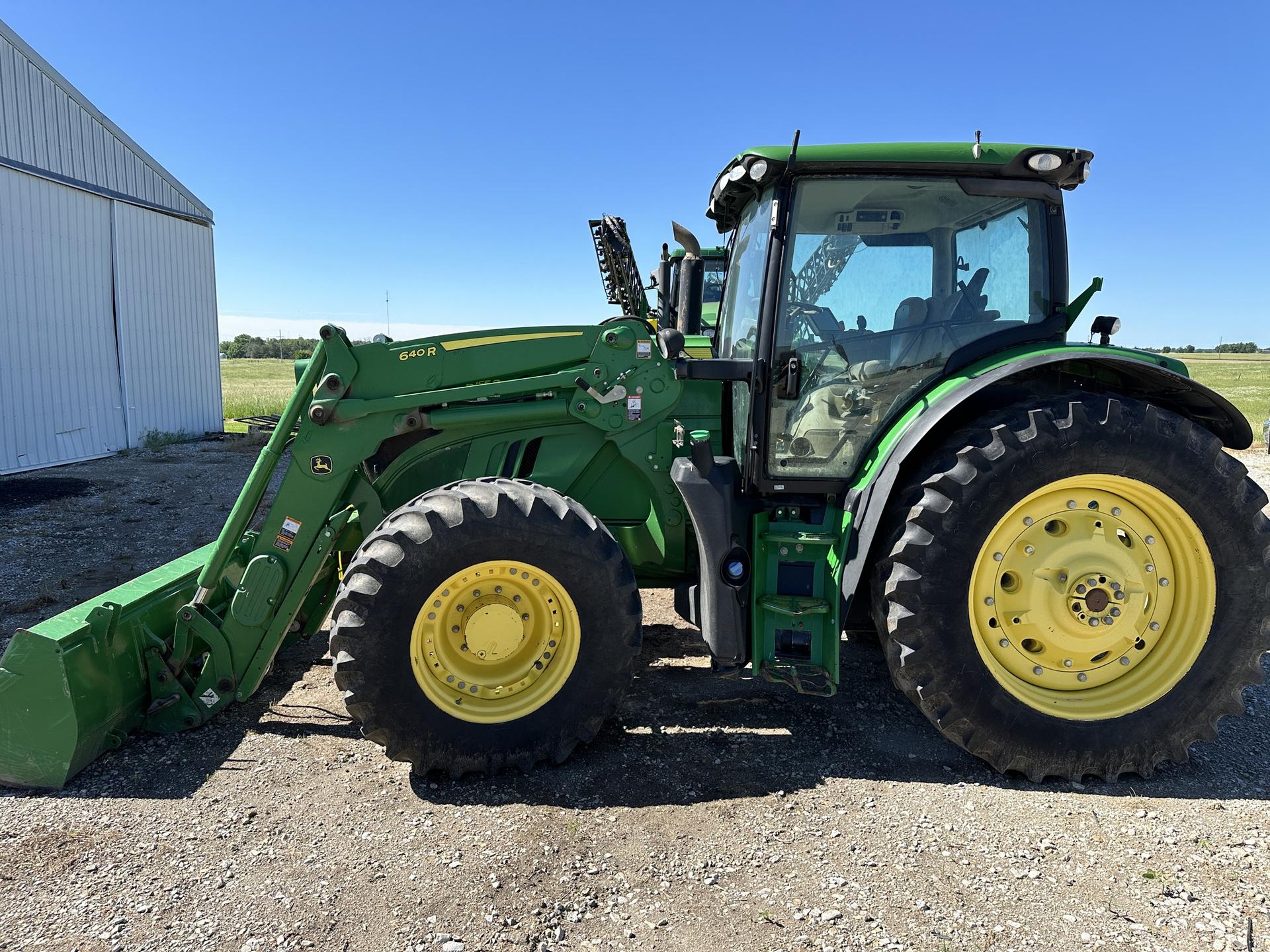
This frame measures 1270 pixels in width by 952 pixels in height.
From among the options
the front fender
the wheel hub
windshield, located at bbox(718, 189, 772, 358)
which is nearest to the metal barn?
the wheel hub

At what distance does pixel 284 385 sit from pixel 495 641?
3276 centimetres

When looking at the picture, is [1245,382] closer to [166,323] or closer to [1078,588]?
[1078,588]

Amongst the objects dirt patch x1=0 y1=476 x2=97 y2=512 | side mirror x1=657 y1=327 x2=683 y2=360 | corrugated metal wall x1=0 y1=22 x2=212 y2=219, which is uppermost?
corrugated metal wall x1=0 y1=22 x2=212 y2=219

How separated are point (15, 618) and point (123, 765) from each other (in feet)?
8.67

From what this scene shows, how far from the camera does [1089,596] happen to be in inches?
125

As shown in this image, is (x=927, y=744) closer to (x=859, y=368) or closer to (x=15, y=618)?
(x=859, y=368)

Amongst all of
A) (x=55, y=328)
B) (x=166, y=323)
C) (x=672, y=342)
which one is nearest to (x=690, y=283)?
(x=672, y=342)

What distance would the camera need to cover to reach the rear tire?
3.05m

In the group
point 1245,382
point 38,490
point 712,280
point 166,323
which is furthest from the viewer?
point 1245,382

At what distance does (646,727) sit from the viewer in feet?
11.8

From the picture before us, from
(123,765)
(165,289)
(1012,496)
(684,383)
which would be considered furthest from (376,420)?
(165,289)

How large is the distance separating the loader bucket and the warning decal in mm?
681

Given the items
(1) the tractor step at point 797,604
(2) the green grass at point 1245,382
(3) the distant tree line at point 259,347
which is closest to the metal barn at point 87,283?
(1) the tractor step at point 797,604

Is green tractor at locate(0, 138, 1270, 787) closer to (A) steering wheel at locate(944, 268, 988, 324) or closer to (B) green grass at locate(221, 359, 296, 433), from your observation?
(A) steering wheel at locate(944, 268, 988, 324)
